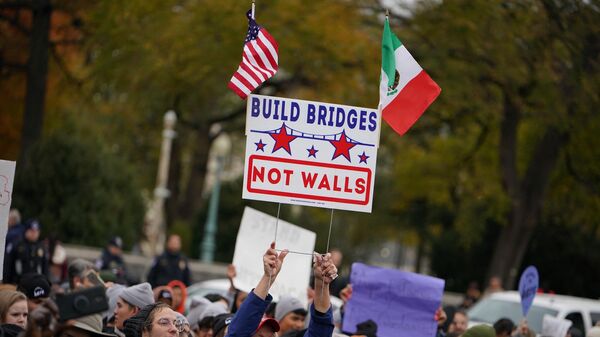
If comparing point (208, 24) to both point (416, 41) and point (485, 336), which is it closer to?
point (416, 41)

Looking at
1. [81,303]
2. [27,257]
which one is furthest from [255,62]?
[27,257]

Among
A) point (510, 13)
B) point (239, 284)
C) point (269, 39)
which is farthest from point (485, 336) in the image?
point (510, 13)

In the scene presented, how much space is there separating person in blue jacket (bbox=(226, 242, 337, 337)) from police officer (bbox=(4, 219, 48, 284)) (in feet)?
28.5

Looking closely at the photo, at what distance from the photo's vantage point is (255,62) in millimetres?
10016

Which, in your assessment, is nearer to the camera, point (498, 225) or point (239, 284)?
point (239, 284)

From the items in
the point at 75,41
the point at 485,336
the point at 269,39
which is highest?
the point at 75,41

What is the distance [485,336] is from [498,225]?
2619cm

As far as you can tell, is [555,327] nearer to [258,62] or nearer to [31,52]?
[258,62]

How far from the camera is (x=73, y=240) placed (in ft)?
88.6

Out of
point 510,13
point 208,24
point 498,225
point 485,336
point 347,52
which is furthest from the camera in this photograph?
point 498,225

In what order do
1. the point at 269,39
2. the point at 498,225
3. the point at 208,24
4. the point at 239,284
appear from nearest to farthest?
the point at 269,39 < the point at 239,284 < the point at 208,24 < the point at 498,225

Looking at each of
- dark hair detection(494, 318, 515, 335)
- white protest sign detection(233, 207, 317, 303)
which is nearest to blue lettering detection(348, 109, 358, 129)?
dark hair detection(494, 318, 515, 335)

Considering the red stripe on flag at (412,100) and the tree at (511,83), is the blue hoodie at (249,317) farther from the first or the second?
the tree at (511,83)

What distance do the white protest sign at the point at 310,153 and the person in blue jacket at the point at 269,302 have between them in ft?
4.51
